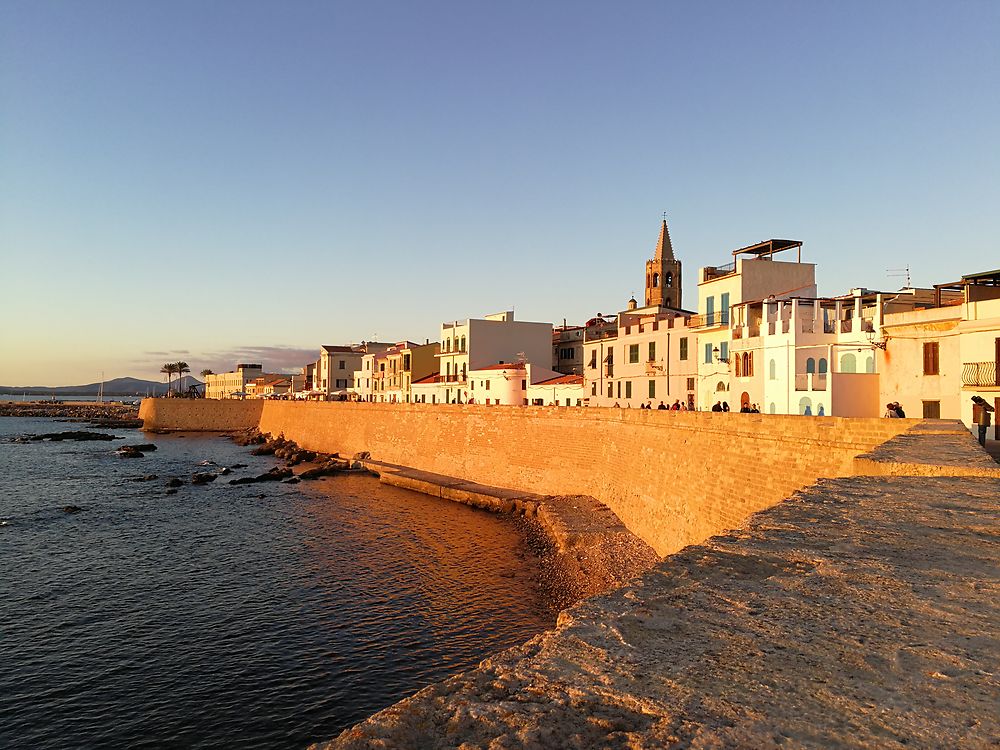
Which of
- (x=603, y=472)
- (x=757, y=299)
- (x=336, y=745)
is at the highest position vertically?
Answer: (x=757, y=299)

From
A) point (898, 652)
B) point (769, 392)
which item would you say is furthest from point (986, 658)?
point (769, 392)

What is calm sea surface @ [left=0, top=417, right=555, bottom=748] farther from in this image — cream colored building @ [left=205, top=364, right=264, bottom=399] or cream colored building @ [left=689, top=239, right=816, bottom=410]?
cream colored building @ [left=205, top=364, right=264, bottom=399]

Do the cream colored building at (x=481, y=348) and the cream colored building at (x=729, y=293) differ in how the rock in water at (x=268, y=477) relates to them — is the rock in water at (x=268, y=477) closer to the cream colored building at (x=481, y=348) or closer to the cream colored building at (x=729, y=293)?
the cream colored building at (x=481, y=348)

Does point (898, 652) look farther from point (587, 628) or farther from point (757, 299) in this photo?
point (757, 299)

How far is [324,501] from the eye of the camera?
36.9 meters

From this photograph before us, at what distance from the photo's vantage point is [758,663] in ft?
10.8

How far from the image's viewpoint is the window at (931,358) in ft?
78.6

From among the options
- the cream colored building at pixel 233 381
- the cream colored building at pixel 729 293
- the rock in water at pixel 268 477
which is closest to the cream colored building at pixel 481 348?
the rock in water at pixel 268 477

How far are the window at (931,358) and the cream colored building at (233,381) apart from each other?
13161 centimetres

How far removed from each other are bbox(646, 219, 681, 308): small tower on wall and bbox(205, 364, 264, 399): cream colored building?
96.1 meters

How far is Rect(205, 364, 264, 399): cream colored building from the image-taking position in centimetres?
14562

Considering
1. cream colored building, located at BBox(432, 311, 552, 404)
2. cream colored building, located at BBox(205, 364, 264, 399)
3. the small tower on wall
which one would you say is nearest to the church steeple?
the small tower on wall

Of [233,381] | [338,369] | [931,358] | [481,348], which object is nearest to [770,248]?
[931,358]

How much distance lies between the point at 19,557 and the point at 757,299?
3624cm
